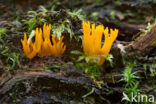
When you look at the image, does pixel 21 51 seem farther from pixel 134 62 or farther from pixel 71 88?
pixel 134 62

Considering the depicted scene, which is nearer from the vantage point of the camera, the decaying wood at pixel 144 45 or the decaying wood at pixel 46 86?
the decaying wood at pixel 46 86

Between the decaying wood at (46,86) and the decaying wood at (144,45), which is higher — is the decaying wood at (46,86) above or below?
below

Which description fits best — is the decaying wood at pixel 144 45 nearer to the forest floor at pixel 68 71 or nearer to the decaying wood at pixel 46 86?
the forest floor at pixel 68 71

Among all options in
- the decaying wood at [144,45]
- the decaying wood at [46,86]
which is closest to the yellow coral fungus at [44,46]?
the decaying wood at [46,86]

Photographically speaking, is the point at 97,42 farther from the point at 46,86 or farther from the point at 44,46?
the point at 46,86

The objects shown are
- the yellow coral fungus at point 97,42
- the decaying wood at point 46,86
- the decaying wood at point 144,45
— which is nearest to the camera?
the decaying wood at point 46,86

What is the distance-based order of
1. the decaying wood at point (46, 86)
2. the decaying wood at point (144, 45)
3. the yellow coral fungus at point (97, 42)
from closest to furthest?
the decaying wood at point (46, 86)
the yellow coral fungus at point (97, 42)
the decaying wood at point (144, 45)

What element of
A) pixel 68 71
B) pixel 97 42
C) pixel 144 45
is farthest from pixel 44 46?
pixel 144 45
